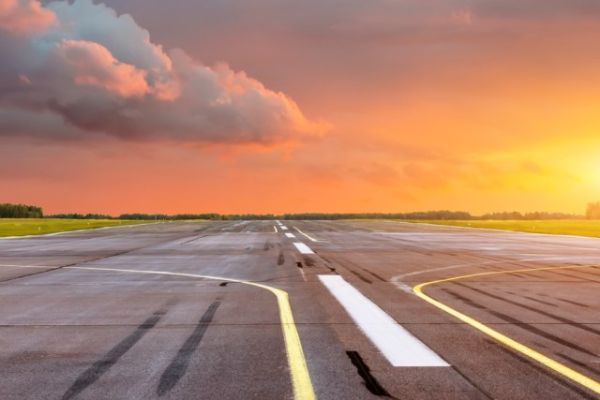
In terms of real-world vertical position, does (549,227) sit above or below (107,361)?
above

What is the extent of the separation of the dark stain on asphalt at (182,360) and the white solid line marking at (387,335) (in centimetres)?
227

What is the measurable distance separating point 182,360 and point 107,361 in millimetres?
844

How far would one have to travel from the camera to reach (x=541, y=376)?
5766mm

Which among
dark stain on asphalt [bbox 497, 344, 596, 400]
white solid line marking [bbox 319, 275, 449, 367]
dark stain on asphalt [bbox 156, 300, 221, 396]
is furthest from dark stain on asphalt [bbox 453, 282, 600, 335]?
dark stain on asphalt [bbox 156, 300, 221, 396]

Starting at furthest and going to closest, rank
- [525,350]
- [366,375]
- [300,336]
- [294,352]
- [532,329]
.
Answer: [532,329], [300,336], [525,350], [294,352], [366,375]

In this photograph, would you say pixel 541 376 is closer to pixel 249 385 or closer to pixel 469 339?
pixel 469 339

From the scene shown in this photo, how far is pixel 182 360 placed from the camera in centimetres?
641

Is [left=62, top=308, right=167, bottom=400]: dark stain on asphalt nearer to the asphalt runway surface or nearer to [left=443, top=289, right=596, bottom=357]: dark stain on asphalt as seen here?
the asphalt runway surface

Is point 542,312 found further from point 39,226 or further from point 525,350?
point 39,226

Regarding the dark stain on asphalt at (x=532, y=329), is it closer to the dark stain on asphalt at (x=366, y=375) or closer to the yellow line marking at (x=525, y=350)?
the yellow line marking at (x=525, y=350)

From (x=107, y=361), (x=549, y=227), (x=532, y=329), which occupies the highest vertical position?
(x=549, y=227)

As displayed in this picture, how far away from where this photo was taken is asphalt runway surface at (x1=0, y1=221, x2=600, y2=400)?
17.9 feet

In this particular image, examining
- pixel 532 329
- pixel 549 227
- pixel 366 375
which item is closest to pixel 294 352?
pixel 366 375

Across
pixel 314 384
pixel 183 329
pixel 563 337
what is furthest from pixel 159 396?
pixel 563 337
